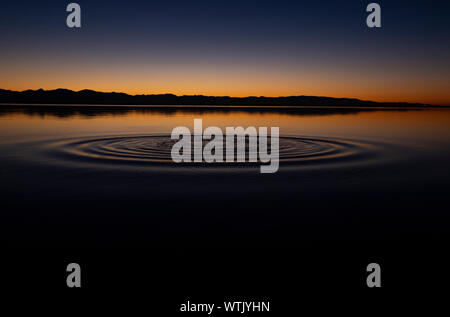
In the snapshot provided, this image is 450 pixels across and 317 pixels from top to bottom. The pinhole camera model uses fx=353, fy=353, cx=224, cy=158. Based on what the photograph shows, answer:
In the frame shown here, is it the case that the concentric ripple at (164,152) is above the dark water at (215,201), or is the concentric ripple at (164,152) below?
above

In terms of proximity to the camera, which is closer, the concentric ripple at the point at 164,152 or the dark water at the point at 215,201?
the dark water at the point at 215,201

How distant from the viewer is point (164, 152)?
18109 millimetres

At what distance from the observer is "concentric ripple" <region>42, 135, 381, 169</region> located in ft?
50.4

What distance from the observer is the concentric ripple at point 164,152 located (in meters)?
15.4

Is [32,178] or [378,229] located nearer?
[378,229]

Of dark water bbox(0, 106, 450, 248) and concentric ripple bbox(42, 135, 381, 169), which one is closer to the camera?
dark water bbox(0, 106, 450, 248)

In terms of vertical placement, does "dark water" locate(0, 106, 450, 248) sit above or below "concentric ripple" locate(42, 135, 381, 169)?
below

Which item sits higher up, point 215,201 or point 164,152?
point 164,152

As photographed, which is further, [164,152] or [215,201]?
[164,152]

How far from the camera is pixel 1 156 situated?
16656 millimetres
